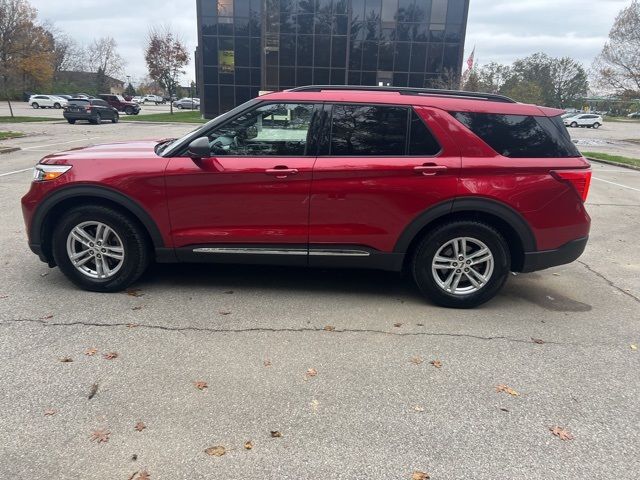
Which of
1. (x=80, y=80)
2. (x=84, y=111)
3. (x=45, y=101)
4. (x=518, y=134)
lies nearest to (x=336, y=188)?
(x=518, y=134)

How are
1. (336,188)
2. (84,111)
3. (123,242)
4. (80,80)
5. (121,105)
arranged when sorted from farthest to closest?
(80,80) → (121,105) → (84,111) → (123,242) → (336,188)

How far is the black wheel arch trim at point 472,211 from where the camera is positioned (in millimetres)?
4203

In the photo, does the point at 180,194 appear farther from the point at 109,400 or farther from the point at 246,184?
the point at 109,400

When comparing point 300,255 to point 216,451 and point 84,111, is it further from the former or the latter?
point 84,111

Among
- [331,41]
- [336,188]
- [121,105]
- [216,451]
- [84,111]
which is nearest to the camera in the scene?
[216,451]

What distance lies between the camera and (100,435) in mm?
2645

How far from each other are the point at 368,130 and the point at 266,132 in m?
0.90

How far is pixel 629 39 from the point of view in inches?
1479

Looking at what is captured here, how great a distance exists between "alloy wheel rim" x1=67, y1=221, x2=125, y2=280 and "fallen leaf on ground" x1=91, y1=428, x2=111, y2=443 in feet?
6.77

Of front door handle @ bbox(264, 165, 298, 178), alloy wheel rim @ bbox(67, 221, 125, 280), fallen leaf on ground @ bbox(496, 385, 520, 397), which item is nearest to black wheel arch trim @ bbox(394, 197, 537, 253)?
front door handle @ bbox(264, 165, 298, 178)

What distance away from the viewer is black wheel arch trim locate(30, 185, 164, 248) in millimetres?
4305

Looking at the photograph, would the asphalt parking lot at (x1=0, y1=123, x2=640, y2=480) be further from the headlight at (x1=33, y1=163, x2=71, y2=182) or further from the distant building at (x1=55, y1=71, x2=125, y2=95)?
the distant building at (x1=55, y1=71, x2=125, y2=95)

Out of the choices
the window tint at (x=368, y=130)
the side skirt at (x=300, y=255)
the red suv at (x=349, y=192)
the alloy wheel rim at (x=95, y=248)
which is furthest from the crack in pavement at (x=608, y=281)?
the alloy wheel rim at (x=95, y=248)

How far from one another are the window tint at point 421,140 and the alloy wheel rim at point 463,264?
821 millimetres
